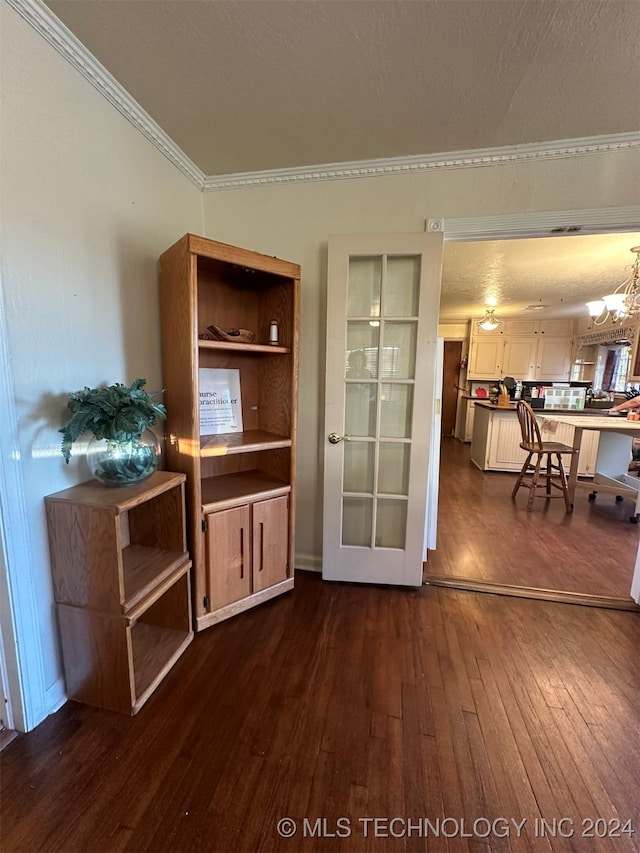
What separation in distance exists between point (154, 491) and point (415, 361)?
1480mm

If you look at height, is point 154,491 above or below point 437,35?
below

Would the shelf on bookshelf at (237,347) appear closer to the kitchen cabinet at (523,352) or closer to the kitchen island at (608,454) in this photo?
the kitchen island at (608,454)

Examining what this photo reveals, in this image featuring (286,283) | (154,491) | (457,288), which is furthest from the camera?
(457,288)

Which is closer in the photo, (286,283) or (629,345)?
(286,283)

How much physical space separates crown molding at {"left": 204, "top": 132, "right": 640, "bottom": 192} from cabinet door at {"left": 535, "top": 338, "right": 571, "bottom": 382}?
528 centimetres

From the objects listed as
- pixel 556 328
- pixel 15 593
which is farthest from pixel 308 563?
pixel 556 328

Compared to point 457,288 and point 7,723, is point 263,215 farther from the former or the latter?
point 457,288

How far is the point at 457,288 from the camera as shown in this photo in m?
4.54

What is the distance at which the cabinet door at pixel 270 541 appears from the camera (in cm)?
191

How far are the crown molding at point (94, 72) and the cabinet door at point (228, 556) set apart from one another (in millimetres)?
1844

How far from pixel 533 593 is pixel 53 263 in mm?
2895

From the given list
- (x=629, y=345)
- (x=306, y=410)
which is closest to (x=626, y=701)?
(x=306, y=410)

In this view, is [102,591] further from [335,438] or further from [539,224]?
[539,224]

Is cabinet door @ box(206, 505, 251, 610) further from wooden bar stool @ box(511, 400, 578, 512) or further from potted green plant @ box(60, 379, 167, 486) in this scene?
wooden bar stool @ box(511, 400, 578, 512)
